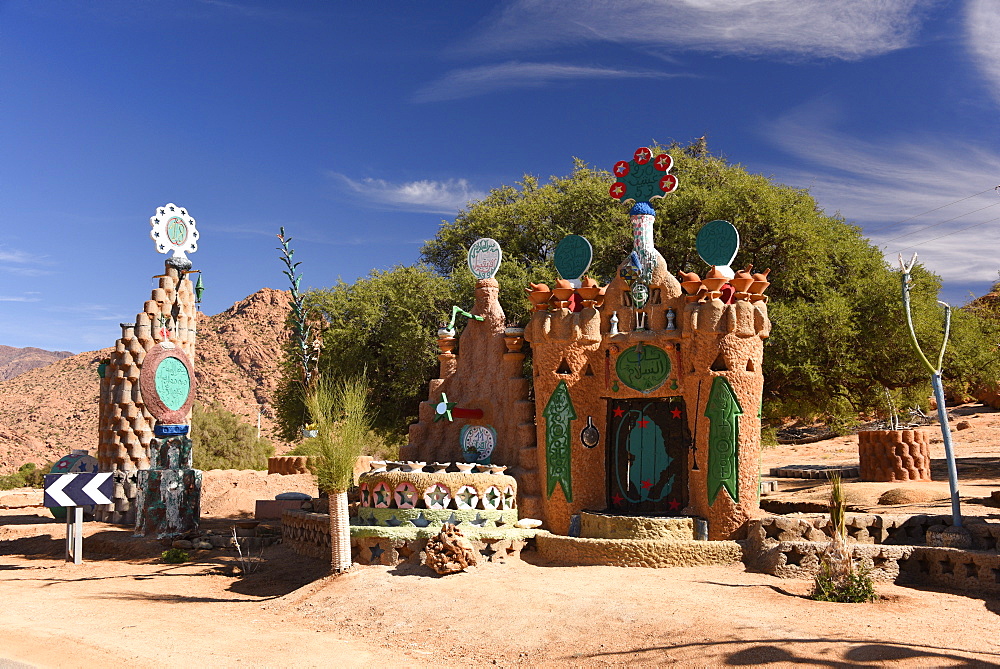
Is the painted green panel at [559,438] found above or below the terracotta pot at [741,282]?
below

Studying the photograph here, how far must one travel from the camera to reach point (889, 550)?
10.4 metres

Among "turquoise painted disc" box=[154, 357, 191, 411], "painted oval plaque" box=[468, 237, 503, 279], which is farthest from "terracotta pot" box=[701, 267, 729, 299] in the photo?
"turquoise painted disc" box=[154, 357, 191, 411]

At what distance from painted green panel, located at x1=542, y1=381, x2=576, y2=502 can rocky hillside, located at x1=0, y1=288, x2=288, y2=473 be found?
39601 millimetres

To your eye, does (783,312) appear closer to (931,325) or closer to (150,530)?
(931,325)

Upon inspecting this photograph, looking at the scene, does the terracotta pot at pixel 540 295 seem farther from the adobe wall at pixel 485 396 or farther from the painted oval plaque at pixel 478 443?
the painted oval plaque at pixel 478 443

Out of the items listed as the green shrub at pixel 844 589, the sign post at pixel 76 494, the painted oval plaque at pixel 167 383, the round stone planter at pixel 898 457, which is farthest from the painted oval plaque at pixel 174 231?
the round stone planter at pixel 898 457

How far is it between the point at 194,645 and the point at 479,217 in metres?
15.0

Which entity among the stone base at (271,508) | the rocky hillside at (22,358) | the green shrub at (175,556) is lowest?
the green shrub at (175,556)

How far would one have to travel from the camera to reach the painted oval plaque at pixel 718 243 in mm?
12547

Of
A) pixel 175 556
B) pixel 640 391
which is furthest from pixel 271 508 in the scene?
pixel 640 391

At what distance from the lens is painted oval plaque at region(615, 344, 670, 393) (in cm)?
1269

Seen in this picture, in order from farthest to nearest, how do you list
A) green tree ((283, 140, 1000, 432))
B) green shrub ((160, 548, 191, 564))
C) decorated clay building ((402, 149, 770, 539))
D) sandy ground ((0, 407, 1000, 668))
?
green tree ((283, 140, 1000, 432)) → green shrub ((160, 548, 191, 564)) → decorated clay building ((402, 149, 770, 539)) → sandy ground ((0, 407, 1000, 668))

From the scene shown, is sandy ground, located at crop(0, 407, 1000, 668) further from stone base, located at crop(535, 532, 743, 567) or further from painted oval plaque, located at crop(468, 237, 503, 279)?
painted oval plaque, located at crop(468, 237, 503, 279)

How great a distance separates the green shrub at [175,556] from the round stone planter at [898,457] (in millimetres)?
15432
